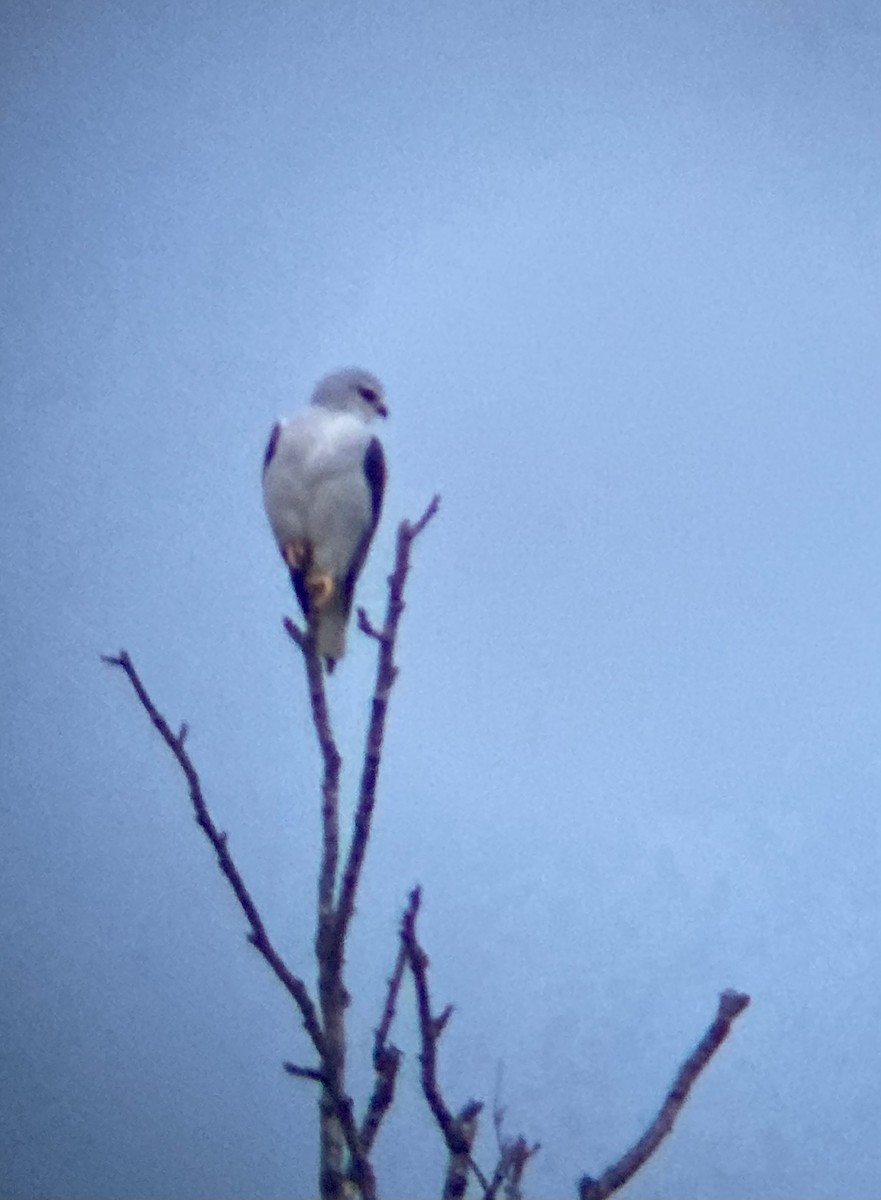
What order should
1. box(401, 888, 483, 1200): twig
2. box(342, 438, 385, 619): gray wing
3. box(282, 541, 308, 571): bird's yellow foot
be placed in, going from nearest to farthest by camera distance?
1. box(401, 888, 483, 1200): twig
2. box(282, 541, 308, 571): bird's yellow foot
3. box(342, 438, 385, 619): gray wing

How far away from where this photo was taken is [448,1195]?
1498 mm

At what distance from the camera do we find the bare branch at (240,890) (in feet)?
5.07

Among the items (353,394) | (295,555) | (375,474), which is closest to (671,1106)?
(295,555)

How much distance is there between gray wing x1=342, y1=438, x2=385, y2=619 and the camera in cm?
391

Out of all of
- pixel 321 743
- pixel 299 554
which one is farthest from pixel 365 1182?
pixel 299 554

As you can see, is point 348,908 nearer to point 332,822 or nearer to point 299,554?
point 332,822

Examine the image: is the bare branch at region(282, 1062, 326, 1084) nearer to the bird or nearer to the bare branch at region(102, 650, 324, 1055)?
the bare branch at region(102, 650, 324, 1055)

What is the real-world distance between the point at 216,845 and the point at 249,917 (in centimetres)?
12

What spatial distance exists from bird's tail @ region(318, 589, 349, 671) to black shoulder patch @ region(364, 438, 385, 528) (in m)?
0.30

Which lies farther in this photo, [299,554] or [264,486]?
[264,486]

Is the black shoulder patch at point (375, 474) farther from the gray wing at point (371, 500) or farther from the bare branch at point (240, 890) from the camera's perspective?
the bare branch at point (240, 890)

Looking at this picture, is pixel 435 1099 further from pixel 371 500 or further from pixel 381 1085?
pixel 371 500

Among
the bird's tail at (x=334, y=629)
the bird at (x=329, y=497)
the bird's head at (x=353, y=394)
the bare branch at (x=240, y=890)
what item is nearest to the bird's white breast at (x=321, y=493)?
the bird at (x=329, y=497)

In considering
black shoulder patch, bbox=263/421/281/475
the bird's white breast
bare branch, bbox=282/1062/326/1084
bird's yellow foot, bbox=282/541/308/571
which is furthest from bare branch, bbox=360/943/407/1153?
black shoulder patch, bbox=263/421/281/475
